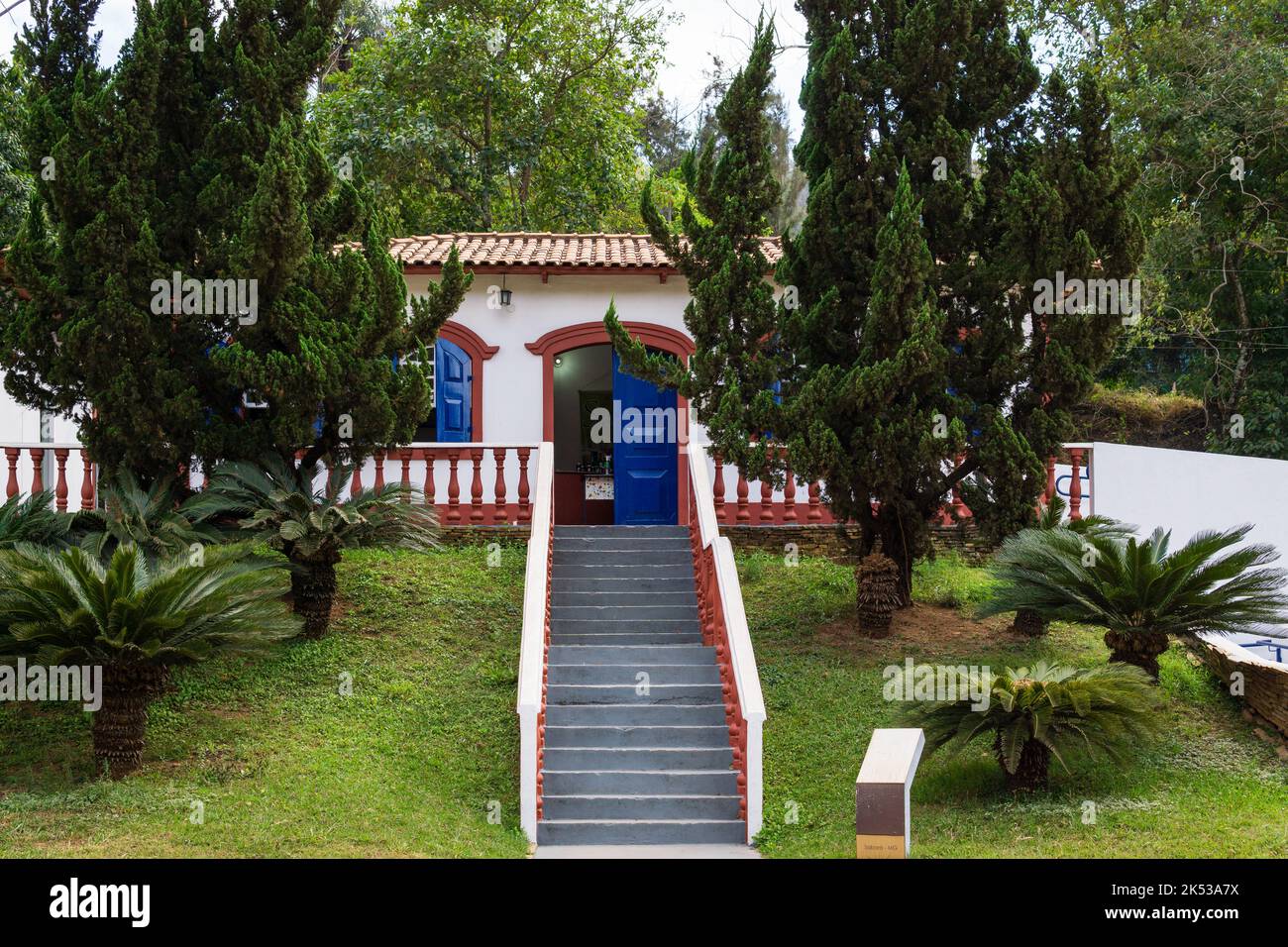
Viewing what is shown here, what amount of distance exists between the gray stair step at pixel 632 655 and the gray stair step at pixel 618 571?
4.89 feet

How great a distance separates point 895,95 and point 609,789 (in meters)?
6.92

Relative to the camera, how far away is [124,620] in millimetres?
8484

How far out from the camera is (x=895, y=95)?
38.5 feet

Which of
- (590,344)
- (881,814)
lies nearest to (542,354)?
(590,344)

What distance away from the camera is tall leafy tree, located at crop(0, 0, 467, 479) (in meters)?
10.7

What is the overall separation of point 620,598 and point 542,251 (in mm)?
5631

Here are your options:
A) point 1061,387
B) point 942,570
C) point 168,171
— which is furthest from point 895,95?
point 168,171

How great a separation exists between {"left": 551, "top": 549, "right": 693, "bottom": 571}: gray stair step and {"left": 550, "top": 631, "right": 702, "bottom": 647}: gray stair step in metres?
1.43

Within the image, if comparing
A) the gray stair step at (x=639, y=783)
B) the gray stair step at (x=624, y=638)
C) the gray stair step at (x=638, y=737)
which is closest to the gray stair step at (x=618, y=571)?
the gray stair step at (x=624, y=638)

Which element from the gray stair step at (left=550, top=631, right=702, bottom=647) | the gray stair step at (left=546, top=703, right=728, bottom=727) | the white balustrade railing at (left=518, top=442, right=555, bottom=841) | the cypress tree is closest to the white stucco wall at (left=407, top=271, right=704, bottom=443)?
the white balustrade railing at (left=518, top=442, right=555, bottom=841)

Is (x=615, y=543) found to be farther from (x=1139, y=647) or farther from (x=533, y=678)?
(x=1139, y=647)

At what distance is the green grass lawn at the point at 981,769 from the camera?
7852 millimetres

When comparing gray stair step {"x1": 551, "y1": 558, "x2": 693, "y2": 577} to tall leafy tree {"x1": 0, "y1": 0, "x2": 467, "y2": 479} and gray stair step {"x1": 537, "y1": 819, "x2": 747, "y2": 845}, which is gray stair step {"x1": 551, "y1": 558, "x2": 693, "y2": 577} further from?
gray stair step {"x1": 537, "y1": 819, "x2": 747, "y2": 845}

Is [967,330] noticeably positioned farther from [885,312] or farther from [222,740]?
[222,740]
